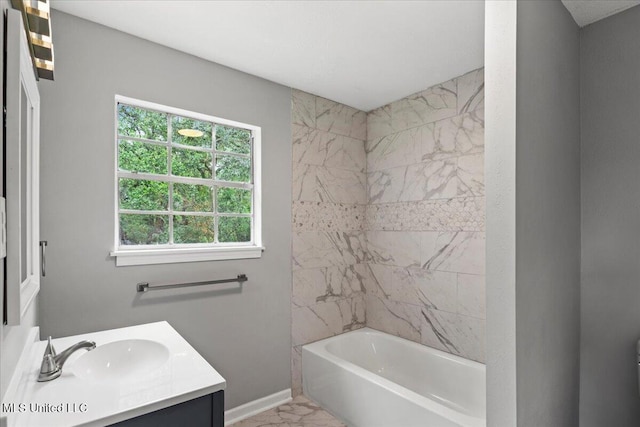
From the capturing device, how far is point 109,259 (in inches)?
79.4

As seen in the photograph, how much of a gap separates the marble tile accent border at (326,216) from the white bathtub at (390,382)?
96 centimetres

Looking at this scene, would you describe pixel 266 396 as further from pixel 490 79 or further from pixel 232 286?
pixel 490 79

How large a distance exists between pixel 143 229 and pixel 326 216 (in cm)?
146

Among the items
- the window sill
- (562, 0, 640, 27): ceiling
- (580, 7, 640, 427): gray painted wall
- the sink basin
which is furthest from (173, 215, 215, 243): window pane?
(562, 0, 640, 27): ceiling

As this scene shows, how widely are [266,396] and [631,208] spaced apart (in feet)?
8.50

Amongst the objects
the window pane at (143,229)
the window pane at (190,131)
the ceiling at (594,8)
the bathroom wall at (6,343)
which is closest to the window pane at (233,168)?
the window pane at (190,131)

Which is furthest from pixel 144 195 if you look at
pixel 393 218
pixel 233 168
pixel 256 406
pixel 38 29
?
pixel 393 218

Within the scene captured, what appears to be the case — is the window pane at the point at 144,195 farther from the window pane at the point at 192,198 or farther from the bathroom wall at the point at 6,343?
the bathroom wall at the point at 6,343

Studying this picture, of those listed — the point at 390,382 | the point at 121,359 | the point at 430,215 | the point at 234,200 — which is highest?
the point at 234,200

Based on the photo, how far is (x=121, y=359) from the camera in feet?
5.32

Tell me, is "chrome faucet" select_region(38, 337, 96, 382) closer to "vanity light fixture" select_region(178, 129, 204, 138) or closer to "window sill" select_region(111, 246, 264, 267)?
"window sill" select_region(111, 246, 264, 267)

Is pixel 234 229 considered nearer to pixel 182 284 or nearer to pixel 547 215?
pixel 182 284

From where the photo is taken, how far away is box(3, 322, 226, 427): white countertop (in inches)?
39.6

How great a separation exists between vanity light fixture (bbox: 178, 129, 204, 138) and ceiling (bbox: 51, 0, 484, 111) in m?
0.50
